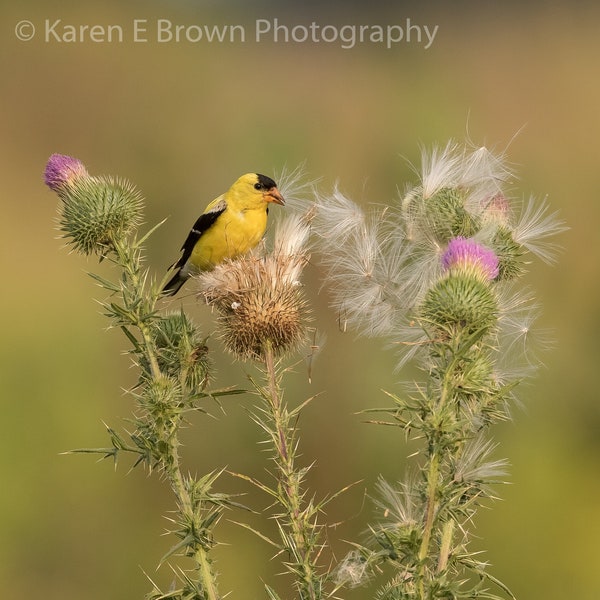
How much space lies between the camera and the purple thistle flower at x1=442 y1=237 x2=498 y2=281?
1.75 meters

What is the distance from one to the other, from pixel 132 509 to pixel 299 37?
294 centimetres

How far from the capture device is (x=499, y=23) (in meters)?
5.76

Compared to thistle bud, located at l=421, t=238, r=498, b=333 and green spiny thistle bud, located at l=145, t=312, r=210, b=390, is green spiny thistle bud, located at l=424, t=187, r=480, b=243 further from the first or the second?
green spiny thistle bud, located at l=145, t=312, r=210, b=390

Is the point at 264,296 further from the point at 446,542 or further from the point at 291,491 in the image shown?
the point at 446,542

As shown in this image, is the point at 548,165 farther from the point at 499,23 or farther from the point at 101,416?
the point at 101,416

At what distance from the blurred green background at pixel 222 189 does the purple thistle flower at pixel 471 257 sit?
827 mm

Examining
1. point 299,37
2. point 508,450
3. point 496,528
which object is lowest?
point 496,528

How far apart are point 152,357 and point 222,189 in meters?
2.62

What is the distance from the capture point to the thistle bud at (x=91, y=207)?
2.05 meters

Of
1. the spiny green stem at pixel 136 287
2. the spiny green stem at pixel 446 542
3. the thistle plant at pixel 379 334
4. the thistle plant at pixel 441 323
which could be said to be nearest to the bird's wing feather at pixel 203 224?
the thistle plant at pixel 379 334

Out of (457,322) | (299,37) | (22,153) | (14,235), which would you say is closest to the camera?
(457,322)

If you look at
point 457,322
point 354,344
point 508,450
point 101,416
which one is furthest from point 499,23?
point 457,322

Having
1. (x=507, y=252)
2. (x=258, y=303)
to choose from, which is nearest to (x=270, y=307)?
(x=258, y=303)

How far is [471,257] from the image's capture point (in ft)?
5.73
